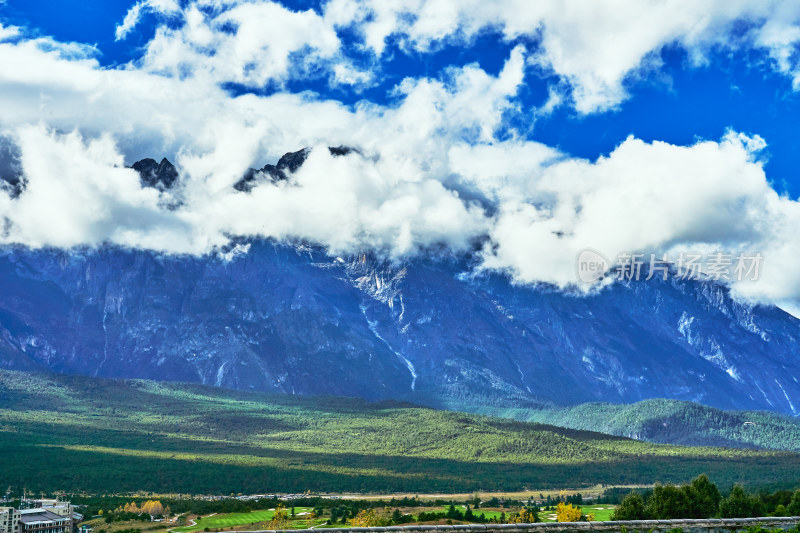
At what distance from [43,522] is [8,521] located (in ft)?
21.8

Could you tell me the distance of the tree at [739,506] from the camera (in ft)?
352

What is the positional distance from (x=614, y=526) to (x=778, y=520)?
1572 centimetres

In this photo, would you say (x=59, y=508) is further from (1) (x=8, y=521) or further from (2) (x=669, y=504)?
(2) (x=669, y=504)

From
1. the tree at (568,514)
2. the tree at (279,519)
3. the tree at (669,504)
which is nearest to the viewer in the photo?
the tree at (669,504)

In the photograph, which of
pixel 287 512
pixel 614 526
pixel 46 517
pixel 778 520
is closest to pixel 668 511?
pixel 778 520

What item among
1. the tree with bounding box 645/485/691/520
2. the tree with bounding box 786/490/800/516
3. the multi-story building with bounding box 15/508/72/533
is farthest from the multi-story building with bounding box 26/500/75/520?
the tree with bounding box 786/490/800/516

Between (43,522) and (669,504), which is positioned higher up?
(669,504)

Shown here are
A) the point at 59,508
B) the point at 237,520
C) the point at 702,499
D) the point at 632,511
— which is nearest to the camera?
the point at 632,511

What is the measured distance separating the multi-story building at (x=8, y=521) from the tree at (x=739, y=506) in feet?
305

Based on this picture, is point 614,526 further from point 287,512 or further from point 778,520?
point 287,512

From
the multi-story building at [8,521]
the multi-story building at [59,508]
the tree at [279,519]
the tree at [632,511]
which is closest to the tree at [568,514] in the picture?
the tree at [632,511]

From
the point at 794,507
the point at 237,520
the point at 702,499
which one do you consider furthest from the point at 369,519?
the point at 794,507

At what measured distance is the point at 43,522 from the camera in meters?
128

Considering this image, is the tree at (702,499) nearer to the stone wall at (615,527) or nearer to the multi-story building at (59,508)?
the stone wall at (615,527)
